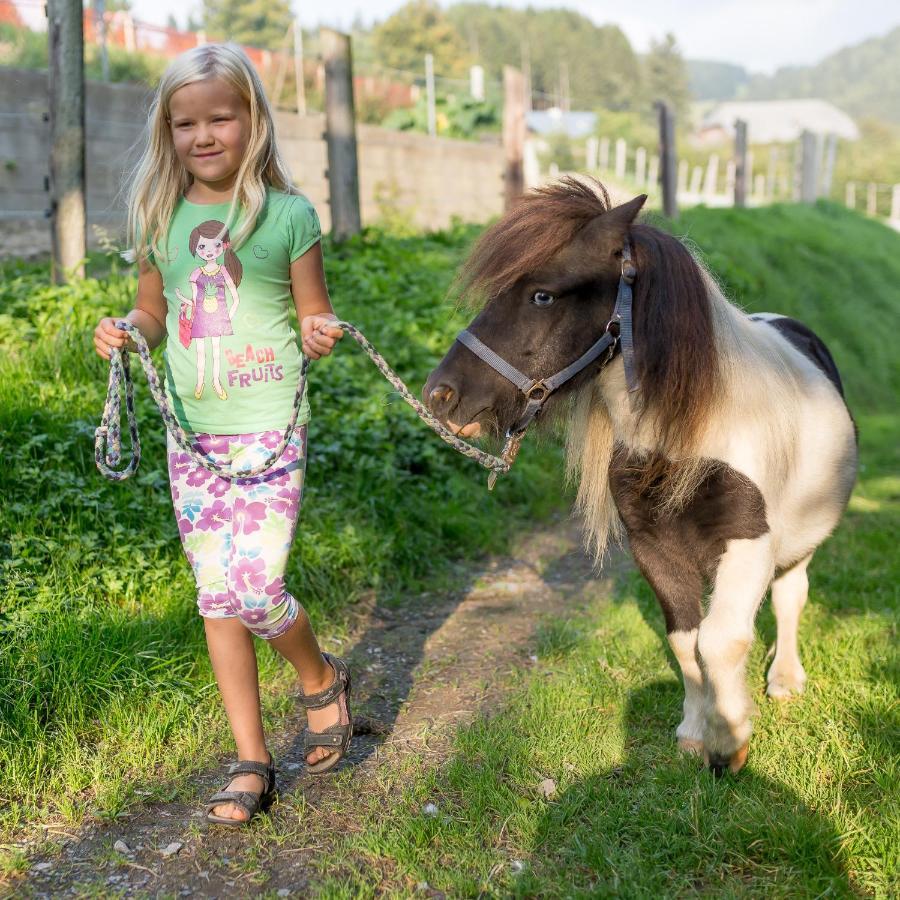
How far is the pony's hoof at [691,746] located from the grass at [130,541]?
1.40 metres

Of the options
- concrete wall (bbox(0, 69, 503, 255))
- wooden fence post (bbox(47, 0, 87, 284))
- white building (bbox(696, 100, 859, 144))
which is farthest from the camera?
white building (bbox(696, 100, 859, 144))

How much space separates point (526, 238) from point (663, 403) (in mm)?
608

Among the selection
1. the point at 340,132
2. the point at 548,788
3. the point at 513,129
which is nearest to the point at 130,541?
the point at 548,788

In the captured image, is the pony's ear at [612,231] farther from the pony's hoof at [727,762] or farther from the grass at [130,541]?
the pony's hoof at [727,762]

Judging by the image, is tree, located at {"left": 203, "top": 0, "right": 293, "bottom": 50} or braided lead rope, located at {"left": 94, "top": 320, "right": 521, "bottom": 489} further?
tree, located at {"left": 203, "top": 0, "right": 293, "bottom": 50}

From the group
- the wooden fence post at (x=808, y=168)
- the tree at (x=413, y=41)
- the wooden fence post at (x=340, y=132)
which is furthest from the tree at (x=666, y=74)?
the wooden fence post at (x=340, y=132)

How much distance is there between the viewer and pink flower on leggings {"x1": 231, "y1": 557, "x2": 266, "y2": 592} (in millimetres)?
2609

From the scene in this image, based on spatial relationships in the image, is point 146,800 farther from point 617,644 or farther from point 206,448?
point 617,644

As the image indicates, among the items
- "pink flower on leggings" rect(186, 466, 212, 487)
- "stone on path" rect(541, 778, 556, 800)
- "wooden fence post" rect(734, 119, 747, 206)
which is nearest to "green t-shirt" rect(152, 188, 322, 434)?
"pink flower on leggings" rect(186, 466, 212, 487)

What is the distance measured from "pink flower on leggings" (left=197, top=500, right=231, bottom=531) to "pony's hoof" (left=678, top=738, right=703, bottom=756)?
1.59 m

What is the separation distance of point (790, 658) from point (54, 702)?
261 cm

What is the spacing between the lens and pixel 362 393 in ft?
18.0

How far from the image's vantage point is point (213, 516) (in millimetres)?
2678

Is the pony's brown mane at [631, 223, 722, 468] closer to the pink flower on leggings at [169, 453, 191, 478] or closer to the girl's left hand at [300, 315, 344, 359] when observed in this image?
the girl's left hand at [300, 315, 344, 359]
